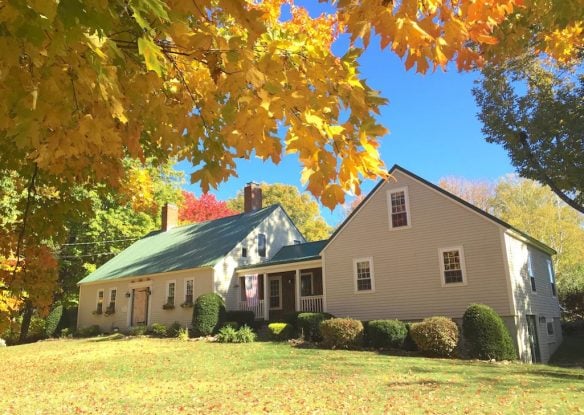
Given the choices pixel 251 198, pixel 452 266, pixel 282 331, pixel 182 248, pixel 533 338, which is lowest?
pixel 533 338

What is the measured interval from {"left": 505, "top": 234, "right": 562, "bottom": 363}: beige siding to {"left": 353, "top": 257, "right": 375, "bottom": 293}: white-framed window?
5.27m

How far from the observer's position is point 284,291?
25344 mm

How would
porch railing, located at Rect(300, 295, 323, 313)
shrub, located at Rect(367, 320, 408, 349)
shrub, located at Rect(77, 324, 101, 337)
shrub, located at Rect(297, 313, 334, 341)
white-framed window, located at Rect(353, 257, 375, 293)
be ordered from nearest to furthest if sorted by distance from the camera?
shrub, located at Rect(367, 320, 408, 349)
shrub, located at Rect(297, 313, 334, 341)
white-framed window, located at Rect(353, 257, 375, 293)
porch railing, located at Rect(300, 295, 323, 313)
shrub, located at Rect(77, 324, 101, 337)

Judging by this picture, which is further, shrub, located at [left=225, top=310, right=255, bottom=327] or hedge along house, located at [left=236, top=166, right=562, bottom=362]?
shrub, located at [left=225, top=310, right=255, bottom=327]

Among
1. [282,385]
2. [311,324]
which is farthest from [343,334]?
[282,385]

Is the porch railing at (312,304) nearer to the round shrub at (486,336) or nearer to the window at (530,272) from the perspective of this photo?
the round shrub at (486,336)

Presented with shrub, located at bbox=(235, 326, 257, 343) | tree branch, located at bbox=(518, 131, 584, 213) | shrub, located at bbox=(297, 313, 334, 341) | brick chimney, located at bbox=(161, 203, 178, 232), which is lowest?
shrub, located at bbox=(235, 326, 257, 343)

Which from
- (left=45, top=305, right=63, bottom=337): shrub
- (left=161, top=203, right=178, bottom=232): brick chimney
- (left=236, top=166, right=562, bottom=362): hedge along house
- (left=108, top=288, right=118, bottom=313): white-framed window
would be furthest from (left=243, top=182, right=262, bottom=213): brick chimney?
(left=45, top=305, right=63, bottom=337): shrub

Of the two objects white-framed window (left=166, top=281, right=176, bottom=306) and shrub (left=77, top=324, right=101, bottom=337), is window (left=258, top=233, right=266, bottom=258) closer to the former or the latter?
white-framed window (left=166, top=281, right=176, bottom=306)

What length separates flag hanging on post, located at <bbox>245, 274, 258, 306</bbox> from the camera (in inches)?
970

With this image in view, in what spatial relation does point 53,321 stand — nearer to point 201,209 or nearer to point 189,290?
point 189,290

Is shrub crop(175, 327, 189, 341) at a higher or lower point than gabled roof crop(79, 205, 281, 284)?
lower

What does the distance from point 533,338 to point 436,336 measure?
221 inches

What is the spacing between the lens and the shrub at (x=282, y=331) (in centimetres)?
1872
